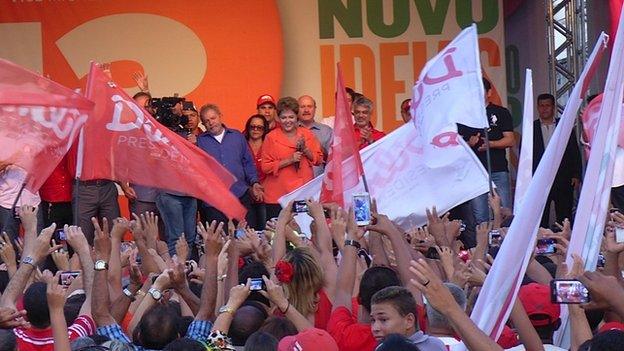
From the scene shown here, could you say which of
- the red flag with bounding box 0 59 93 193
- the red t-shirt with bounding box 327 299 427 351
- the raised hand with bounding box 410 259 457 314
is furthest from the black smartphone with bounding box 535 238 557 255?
the red flag with bounding box 0 59 93 193

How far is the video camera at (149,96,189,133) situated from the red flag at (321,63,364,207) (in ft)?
11.0

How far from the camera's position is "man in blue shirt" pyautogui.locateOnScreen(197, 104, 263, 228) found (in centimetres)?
1326

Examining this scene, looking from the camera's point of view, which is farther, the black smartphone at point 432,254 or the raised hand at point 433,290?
the black smartphone at point 432,254

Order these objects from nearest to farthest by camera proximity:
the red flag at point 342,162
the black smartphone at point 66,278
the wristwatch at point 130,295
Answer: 1. the wristwatch at point 130,295
2. the black smartphone at point 66,278
3. the red flag at point 342,162

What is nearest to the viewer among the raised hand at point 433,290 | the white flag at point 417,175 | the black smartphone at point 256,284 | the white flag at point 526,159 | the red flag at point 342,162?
the raised hand at point 433,290

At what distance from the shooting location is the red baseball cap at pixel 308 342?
596cm

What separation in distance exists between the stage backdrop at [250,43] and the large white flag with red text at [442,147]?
5112 millimetres

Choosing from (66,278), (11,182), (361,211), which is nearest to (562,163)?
(361,211)

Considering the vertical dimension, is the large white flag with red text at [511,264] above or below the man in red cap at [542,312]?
above

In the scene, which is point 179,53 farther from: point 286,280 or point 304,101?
point 286,280

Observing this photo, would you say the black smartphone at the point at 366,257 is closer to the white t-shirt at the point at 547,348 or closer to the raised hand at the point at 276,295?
the raised hand at the point at 276,295

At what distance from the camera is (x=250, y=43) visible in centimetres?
1547

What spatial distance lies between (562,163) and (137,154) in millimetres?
5955

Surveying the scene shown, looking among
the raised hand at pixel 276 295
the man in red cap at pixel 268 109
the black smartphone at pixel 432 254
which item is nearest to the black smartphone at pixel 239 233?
the black smartphone at pixel 432 254
